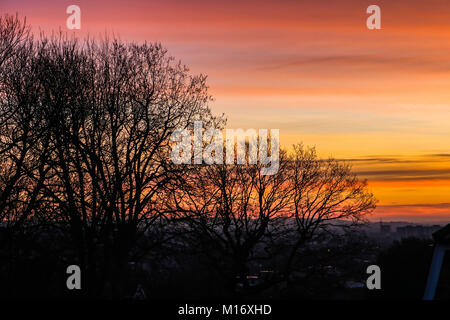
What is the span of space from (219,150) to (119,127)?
7943 mm

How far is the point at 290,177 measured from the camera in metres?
42.9

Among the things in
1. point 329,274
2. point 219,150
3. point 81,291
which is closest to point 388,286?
point 329,274

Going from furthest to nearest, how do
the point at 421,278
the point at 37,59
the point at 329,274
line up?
1. the point at 421,278
2. the point at 329,274
3. the point at 37,59

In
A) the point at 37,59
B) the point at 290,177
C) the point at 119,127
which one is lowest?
the point at 290,177

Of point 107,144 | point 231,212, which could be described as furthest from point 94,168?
point 231,212

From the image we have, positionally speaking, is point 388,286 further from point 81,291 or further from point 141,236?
point 81,291

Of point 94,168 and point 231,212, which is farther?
point 231,212

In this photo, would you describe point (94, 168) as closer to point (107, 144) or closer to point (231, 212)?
point (107, 144)

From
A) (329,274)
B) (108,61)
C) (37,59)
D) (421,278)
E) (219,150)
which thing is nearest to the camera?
(37,59)

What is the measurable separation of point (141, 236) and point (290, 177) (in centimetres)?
1540

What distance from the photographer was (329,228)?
41750 millimetres
